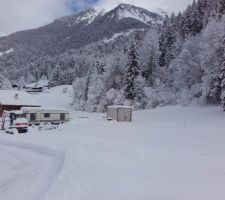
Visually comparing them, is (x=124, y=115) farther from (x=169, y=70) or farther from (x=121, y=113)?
(x=169, y=70)

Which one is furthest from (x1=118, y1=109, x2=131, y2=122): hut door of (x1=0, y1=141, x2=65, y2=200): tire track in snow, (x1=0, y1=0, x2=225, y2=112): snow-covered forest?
(x1=0, y1=141, x2=65, y2=200): tire track in snow

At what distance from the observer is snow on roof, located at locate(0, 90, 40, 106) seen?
6944 cm

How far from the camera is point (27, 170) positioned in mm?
21406

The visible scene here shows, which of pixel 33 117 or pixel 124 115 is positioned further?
pixel 124 115

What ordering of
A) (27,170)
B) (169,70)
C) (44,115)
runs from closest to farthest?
(27,170) < (44,115) < (169,70)

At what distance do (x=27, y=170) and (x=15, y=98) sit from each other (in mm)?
51191

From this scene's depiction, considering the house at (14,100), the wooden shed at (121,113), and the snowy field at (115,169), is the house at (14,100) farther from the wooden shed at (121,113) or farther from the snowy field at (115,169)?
the snowy field at (115,169)

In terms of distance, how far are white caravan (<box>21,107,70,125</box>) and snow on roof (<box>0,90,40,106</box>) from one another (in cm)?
1274

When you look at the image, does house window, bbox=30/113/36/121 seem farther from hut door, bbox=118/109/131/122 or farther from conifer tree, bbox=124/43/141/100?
conifer tree, bbox=124/43/141/100

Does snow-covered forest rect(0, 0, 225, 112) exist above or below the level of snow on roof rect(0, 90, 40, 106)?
above

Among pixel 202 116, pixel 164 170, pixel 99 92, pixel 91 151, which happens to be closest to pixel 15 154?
pixel 91 151

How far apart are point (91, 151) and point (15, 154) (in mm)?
6346

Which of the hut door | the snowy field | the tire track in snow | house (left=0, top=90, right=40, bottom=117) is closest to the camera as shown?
the snowy field

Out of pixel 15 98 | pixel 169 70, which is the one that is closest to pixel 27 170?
pixel 15 98
